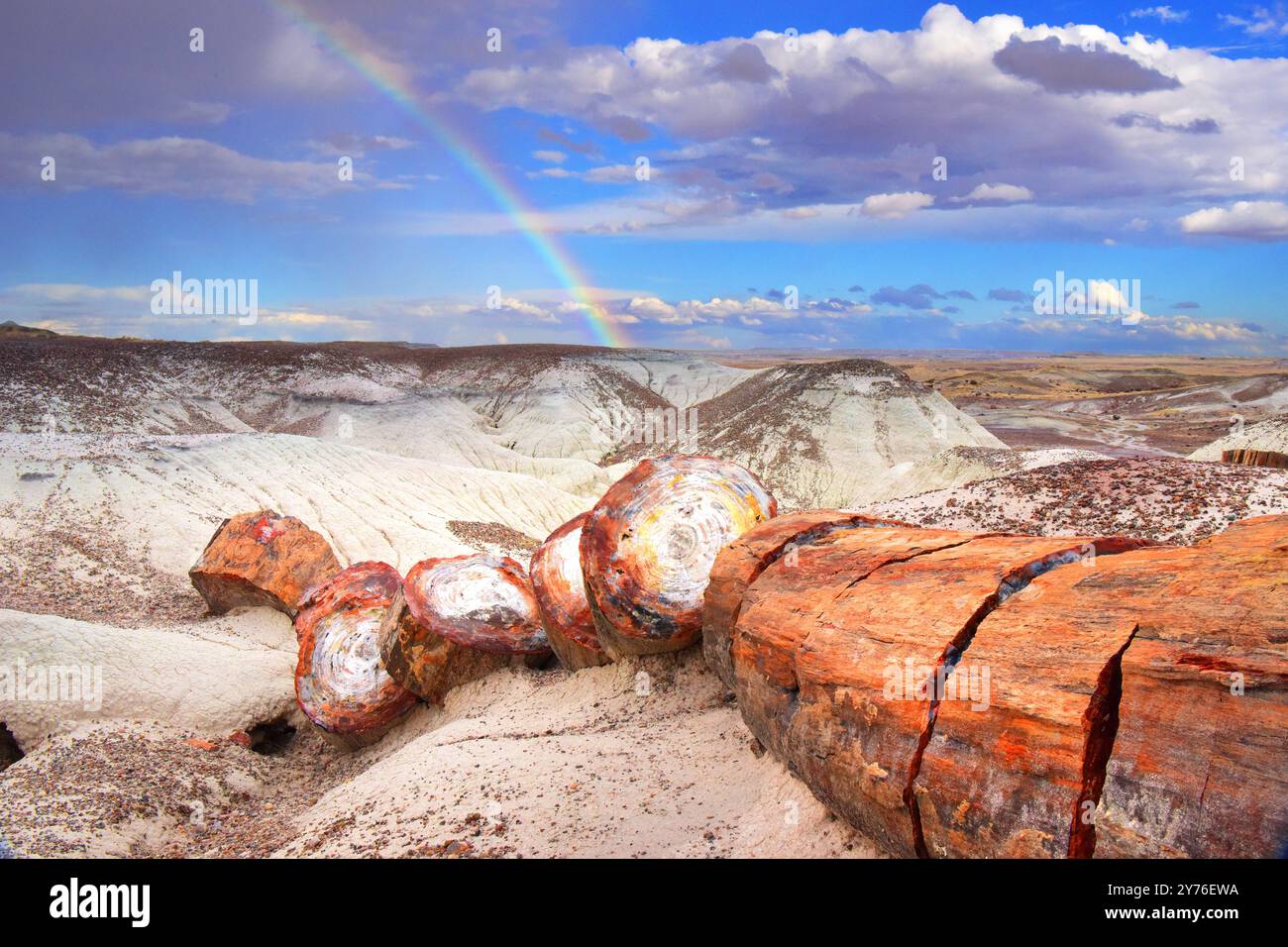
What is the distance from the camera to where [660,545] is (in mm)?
6645

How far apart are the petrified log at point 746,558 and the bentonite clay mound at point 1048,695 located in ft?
2.63

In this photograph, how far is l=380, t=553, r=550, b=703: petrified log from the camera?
336 inches

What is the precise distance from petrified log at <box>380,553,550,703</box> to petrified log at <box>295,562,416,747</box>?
1.65 ft

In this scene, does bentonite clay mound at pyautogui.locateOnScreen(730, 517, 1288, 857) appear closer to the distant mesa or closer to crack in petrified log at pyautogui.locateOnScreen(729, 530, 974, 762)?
crack in petrified log at pyautogui.locateOnScreen(729, 530, 974, 762)

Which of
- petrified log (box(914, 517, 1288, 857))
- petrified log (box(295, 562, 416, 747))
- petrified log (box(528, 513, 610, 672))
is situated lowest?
petrified log (box(295, 562, 416, 747))

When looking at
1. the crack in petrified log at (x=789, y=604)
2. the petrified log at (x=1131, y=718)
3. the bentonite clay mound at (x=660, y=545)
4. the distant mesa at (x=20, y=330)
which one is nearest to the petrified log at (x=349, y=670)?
the bentonite clay mound at (x=660, y=545)

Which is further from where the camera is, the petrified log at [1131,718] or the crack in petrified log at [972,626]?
the crack in petrified log at [972,626]

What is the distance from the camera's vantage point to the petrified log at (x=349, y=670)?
9398 millimetres

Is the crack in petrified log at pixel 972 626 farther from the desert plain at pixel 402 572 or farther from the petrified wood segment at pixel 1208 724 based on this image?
the petrified wood segment at pixel 1208 724

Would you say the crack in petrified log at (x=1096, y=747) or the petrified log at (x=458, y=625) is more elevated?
the crack in petrified log at (x=1096, y=747)

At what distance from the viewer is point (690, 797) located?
5.18m

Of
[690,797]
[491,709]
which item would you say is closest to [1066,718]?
[690,797]

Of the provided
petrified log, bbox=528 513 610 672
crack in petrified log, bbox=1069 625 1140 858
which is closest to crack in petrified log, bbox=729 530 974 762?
crack in petrified log, bbox=1069 625 1140 858

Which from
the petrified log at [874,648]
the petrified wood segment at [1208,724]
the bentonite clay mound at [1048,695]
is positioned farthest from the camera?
the petrified log at [874,648]
